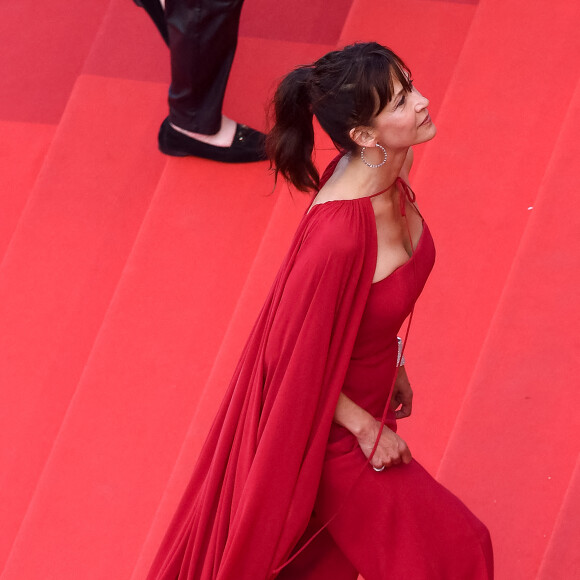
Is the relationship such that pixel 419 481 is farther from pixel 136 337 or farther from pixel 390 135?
pixel 136 337

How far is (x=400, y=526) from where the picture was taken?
1.73m

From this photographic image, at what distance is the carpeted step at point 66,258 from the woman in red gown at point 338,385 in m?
1.18

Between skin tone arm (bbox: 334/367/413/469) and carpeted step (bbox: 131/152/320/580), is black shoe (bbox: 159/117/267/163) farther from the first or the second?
skin tone arm (bbox: 334/367/413/469)

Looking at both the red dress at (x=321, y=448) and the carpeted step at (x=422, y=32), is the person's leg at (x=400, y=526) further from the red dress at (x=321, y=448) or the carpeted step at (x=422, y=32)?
the carpeted step at (x=422, y=32)

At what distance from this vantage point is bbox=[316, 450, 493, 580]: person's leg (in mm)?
1721

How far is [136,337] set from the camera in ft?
9.45

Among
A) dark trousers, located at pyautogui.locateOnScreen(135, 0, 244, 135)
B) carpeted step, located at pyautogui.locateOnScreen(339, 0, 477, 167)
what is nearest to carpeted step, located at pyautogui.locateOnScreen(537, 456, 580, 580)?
carpeted step, located at pyautogui.locateOnScreen(339, 0, 477, 167)

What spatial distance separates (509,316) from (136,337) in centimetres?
114

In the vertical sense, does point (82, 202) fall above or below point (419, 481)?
above

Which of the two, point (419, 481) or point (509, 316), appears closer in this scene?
point (419, 481)

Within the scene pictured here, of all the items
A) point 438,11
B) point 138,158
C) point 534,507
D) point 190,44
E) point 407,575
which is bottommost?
point 407,575

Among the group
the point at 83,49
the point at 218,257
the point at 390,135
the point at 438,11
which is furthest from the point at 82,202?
the point at 390,135

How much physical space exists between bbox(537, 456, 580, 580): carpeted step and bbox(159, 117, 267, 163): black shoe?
1473mm

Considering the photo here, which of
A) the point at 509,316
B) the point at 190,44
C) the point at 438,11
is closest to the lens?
the point at 509,316
